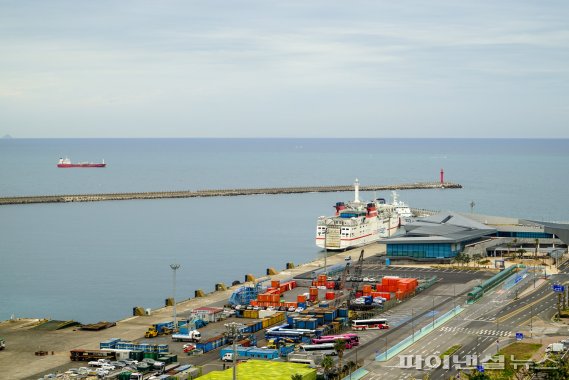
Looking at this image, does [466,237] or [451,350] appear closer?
[451,350]

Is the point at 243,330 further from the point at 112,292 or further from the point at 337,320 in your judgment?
the point at 112,292

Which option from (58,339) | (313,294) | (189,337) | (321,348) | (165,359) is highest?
(313,294)

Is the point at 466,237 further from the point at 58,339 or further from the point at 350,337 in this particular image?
the point at 58,339

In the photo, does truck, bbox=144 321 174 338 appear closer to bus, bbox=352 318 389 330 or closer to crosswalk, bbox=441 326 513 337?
bus, bbox=352 318 389 330

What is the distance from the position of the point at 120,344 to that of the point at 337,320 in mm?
18760

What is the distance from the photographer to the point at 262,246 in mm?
132750

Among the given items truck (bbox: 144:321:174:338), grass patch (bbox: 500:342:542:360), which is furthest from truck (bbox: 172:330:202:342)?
grass patch (bbox: 500:342:542:360)

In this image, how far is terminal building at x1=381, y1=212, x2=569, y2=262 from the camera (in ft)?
355

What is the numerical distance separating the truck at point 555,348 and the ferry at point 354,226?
56009 millimetres

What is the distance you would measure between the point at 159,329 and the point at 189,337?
407 cm

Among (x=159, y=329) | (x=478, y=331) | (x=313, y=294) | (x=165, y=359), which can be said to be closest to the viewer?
(x=165, y=359)

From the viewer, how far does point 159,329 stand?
2771 inches

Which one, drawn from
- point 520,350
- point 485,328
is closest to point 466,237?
point 485,328

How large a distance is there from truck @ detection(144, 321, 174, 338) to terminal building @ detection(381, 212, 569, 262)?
43.5 metres
